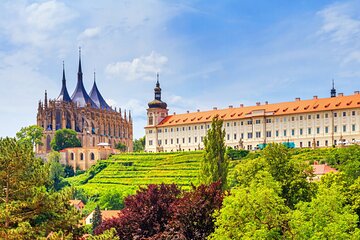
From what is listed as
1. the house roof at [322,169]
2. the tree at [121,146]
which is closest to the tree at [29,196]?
the house roof at [322,169]

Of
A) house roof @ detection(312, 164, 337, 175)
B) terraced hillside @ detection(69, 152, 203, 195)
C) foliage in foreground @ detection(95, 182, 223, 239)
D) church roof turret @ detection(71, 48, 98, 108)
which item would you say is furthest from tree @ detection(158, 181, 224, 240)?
church roof turret @ detection(71, 48, 98, 108)

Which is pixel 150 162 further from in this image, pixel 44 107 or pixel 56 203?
pixel 56 203

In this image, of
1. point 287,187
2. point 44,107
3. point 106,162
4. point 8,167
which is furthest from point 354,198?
point 44,107

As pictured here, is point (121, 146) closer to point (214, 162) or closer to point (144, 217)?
point (214, 162)

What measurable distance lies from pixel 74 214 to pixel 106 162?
80.6m

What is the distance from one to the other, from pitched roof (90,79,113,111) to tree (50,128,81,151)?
70.2 feet

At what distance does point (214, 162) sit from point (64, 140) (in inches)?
3361

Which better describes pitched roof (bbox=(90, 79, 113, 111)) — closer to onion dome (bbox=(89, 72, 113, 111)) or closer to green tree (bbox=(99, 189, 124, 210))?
onion dome (bbox=(89, 72, 113, 111))

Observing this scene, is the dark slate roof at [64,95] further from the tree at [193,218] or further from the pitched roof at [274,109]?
the tree at [193,218]

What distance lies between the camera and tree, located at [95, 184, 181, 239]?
33.4 metres

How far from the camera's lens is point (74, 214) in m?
26.9

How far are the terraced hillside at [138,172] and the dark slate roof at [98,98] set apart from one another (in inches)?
1540

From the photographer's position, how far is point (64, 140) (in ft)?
406

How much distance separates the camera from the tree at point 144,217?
3344cm
